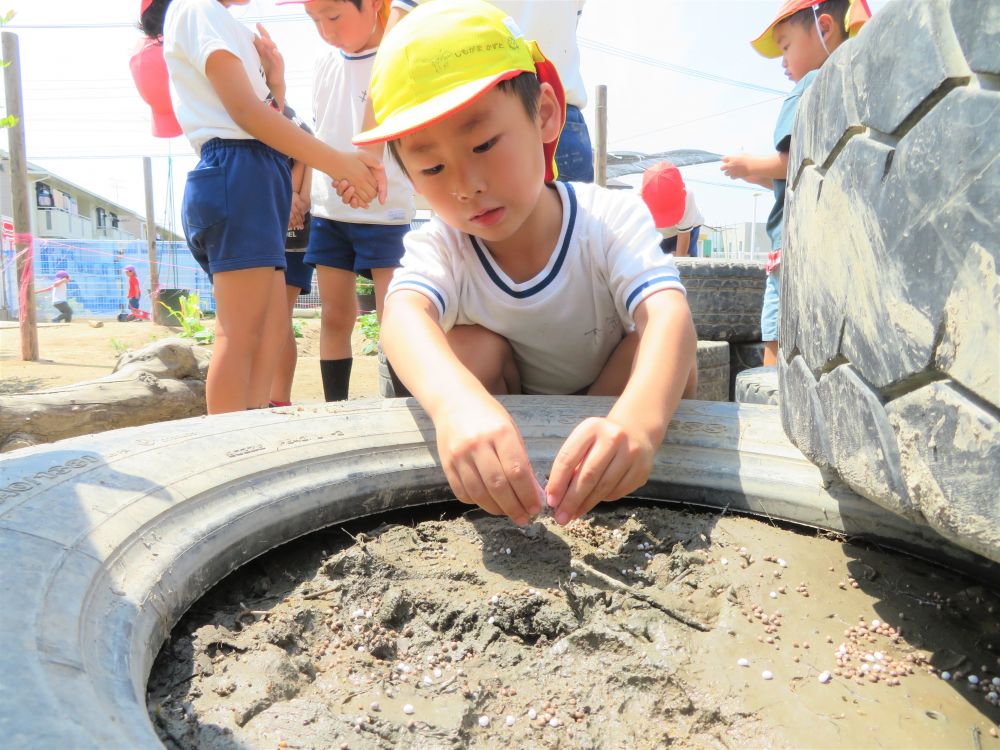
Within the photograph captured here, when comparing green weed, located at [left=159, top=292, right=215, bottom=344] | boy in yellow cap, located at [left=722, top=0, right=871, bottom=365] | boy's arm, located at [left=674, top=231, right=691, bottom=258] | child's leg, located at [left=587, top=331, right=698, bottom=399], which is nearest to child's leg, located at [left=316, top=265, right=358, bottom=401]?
child's leg, located at [left=587, top=331, right=698, bottom=399]

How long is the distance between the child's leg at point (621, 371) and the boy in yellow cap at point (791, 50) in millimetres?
810

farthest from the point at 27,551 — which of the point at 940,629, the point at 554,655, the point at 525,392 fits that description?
the point at 525,392

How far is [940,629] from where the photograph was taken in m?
0.96

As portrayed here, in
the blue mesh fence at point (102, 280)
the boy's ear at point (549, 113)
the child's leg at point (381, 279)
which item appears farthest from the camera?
the blue mesh fence at point (102, 280)

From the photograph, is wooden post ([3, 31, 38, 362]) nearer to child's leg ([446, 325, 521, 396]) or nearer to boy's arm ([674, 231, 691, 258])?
boy's arm ([674, 231, 691, 258])

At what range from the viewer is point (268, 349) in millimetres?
2289

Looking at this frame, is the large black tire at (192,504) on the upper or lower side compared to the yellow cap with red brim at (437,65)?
lower

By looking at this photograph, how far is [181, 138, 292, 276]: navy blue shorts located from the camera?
6.61ft

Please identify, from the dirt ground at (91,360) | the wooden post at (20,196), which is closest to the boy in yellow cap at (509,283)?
the dirt ground at (91,360)

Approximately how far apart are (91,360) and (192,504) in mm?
6995

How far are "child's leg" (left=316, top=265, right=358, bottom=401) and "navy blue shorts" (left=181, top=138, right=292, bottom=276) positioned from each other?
72 cm

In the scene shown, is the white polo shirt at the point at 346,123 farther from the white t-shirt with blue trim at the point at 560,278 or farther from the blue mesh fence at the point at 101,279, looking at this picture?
the blue mesh fence at the point at 101,279

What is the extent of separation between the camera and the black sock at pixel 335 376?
9.49 ft

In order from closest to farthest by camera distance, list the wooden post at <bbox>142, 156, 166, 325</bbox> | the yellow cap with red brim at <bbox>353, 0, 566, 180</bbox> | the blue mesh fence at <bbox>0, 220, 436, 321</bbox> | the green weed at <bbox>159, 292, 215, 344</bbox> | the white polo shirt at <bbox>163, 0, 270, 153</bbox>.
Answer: the yellow cap with red brim at <bbox>353, 0, 566, 180</bbox>, the white polo shirt at <bbox>163, 0, 270, 153</bbox>, the green weed at <bbox>159, 292, 215, 344</bbox>, the wooden post at <bbox>142, 156, 166, 325</bbox>, the blue mesh fence at <bbox>0, 220, 436, 321</bbox>
